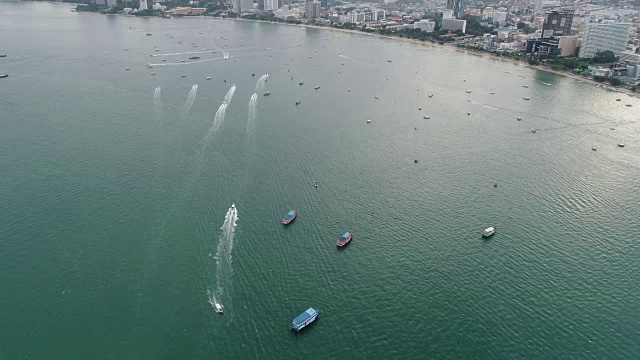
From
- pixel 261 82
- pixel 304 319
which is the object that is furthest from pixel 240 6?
pixel 304 319

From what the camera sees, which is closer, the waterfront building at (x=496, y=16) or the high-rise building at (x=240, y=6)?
the waterfront building at (x=496, y=16)

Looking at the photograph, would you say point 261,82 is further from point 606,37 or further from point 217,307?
point 606,37

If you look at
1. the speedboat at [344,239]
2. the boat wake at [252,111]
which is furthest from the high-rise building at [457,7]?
the speedboat at [344,239]

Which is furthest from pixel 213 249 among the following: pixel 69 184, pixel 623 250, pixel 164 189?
pixel 623 250

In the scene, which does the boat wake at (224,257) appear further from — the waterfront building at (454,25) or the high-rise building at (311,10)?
the high-rise building at (311,10)

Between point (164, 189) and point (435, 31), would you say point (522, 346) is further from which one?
point (435, 31)

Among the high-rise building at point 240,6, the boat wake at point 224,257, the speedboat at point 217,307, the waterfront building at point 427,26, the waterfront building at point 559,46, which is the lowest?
the speedboat at point 217,307
